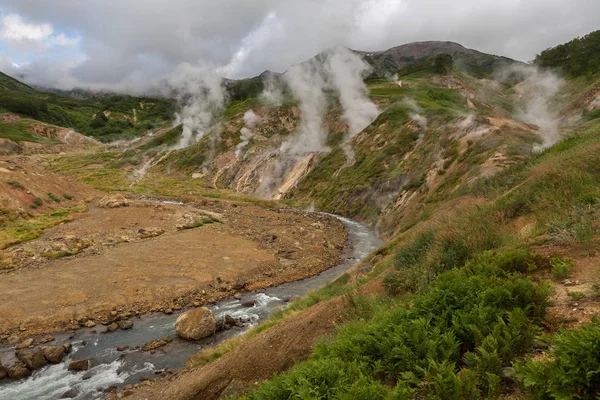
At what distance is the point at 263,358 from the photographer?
335 inches

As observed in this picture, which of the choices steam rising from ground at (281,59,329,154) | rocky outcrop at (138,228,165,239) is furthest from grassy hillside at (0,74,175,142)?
rocky outcrop at (138,228,165,239)

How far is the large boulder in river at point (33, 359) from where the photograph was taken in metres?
12.6

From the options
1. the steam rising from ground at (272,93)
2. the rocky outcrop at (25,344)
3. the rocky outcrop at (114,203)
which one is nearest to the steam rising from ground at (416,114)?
the steam rising from ground at (272,93)

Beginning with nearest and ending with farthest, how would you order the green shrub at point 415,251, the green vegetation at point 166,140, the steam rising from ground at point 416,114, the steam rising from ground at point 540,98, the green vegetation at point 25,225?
the green shrub at point 415,251 → the green vegetation at point 25,225 → the steam rising from ground at point 540,98 → the steam rising from ground at point 416,114 → the green vegetation at point 166,140

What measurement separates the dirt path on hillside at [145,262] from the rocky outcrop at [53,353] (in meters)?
2.49

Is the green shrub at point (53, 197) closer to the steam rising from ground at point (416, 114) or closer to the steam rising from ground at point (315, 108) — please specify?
the steam rising from ground at point (315, 108)

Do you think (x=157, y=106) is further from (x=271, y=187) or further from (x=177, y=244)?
(x=177, y=244)

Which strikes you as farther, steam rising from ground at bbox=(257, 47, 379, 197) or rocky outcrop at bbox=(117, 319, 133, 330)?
steam rising from ground at bbox=(257, 47, 379, 197)

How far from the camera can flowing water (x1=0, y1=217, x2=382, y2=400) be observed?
37.9 feet

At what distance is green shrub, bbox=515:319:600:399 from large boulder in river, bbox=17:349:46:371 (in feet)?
50.8

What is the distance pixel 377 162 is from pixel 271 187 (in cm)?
1935

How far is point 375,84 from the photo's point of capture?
285 feet

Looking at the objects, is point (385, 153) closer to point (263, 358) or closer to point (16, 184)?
point (263, 358)

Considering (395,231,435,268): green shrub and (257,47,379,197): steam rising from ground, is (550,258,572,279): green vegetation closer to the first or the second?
(395,231,435,268): green shrub
